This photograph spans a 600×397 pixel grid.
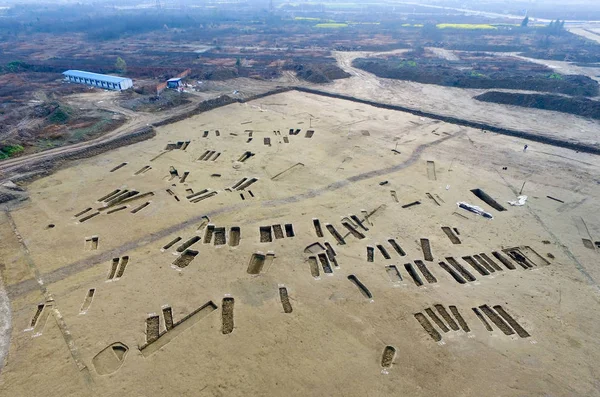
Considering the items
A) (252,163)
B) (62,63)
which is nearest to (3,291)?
(252,163)

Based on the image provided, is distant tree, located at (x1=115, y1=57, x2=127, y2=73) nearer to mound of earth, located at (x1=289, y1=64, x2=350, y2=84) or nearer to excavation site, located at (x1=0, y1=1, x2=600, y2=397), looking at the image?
excavation site, located at (x1=0, y1=1, x2=600, y2=397)

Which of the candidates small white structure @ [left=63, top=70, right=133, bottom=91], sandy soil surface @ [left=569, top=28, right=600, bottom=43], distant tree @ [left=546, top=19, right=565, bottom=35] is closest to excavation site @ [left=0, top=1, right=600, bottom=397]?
small white structure @ [left=63, top=70, right=133, bottom=91]

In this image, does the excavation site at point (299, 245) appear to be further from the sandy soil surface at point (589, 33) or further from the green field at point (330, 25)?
the green field at point (330, 25)

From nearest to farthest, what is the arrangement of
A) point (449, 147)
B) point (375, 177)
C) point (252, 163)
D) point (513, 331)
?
point (513, 331) → point (375, 177) → point (252, 163) → point (449, 147)

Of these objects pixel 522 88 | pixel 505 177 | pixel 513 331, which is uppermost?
pixel 522 88

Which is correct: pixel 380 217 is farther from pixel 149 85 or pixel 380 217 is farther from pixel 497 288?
pixel 149 85

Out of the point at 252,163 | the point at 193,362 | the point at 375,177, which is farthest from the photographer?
the point at 252,163

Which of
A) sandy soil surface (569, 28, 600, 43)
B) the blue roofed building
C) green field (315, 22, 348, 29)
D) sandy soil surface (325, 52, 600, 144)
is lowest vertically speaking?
sandy soil surface (325, 52, 600, 144)
